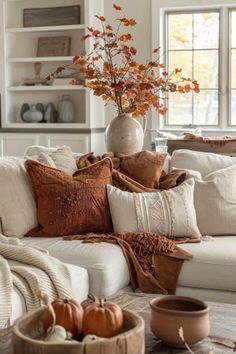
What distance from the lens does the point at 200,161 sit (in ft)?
12.1

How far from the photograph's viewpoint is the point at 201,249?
3039 millimetres

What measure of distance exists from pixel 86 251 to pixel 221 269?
648 mm

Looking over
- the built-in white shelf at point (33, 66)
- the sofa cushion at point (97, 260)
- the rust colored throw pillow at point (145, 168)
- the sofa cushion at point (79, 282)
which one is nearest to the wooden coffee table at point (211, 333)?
the sofa cushion at point (79, 282)

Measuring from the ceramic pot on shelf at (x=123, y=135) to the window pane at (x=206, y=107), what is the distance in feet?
10.7

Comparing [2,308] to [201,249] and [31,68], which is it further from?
[31,68]

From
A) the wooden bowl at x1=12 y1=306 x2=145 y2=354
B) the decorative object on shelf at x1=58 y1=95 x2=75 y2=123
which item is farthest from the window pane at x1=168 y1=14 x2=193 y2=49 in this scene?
the wooden bowl at x1=12 y1=306 x2=145 y2=354

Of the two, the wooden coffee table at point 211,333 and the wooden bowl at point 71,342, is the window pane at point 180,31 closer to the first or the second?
the wooden coffee table at point 211,333

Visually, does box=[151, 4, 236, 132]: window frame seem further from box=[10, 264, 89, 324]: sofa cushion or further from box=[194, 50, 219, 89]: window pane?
box=[10, 264, 89, 324]: sofa cushion

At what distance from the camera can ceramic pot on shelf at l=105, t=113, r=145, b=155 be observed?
3.75 meters

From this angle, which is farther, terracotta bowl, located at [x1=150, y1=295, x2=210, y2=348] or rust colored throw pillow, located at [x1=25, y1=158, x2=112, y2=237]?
rust colored throw pillow, located at [x1=25, y1=158, x2=112, y2=237]

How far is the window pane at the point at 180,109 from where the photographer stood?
701cm

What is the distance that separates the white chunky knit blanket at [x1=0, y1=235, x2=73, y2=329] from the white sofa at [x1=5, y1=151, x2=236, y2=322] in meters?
0.24

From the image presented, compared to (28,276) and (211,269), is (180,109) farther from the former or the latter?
(28,276)

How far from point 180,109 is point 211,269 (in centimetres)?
430
